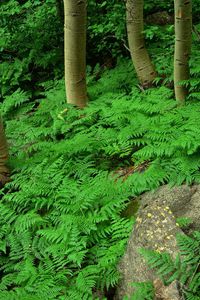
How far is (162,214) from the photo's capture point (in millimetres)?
3836

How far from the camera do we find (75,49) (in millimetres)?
6504

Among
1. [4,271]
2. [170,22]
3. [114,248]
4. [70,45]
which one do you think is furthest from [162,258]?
[170,22]

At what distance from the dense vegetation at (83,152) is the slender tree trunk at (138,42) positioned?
189mm

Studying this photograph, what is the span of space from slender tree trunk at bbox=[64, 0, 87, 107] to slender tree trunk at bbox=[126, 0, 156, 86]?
0.98 meters

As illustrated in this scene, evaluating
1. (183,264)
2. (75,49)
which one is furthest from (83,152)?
(183,264)

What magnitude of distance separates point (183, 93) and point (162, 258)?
3530mm

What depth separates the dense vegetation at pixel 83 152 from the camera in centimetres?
412

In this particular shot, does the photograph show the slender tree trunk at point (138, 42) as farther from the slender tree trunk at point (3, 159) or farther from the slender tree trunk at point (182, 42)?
the slender tree trunk at point (3, 159)

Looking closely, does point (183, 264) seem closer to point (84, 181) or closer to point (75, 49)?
point (84, 181)

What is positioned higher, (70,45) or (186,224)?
(70,45)

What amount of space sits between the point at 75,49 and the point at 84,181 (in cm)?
264

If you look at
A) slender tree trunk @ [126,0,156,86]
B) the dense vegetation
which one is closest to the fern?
the dense vegetation

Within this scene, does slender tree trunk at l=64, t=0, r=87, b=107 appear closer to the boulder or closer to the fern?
the boulder

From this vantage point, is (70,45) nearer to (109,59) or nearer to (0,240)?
(109,59)
